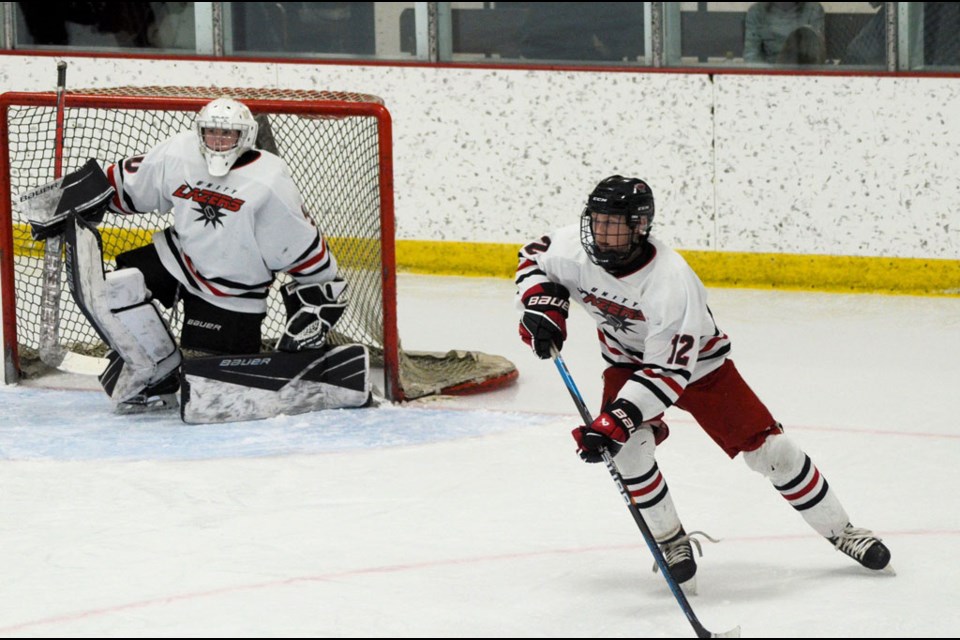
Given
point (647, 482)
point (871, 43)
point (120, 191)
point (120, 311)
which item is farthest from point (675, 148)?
point (647, 482)

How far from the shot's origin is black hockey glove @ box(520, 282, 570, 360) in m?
3.05

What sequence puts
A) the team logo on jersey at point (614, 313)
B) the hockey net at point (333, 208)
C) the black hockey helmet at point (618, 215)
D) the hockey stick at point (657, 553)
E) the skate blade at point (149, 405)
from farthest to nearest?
the hockey net at point (333, 208), the skate blade at point (149, 405), the team logo on jersey at point (614, 313), the black hockey helmet at point (618, 215), the hockey stick at point (657, 553)

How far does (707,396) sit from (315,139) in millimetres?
2156

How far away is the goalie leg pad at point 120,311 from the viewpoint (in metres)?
4.34

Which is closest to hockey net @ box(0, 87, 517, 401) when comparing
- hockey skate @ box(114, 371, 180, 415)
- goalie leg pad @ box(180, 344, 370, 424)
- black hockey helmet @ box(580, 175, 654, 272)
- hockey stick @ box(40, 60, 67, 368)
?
hockey stick @ box(40, 60, 67, 368)

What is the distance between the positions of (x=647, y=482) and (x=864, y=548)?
1.49 ft

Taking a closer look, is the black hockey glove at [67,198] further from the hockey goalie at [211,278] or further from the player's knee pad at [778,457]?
the player's knee pad at [778,457]

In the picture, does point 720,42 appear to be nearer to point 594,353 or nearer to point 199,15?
point 594,353

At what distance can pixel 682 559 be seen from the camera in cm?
301

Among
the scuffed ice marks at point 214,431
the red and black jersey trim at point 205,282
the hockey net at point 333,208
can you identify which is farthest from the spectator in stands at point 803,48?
the red and black jersey trim at point 205,282

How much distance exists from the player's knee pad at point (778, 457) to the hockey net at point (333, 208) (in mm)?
1621

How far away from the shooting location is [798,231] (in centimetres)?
598

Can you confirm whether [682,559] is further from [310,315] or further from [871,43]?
[871,43]

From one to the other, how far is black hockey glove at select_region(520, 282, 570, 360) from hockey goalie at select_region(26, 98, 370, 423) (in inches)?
53.9
